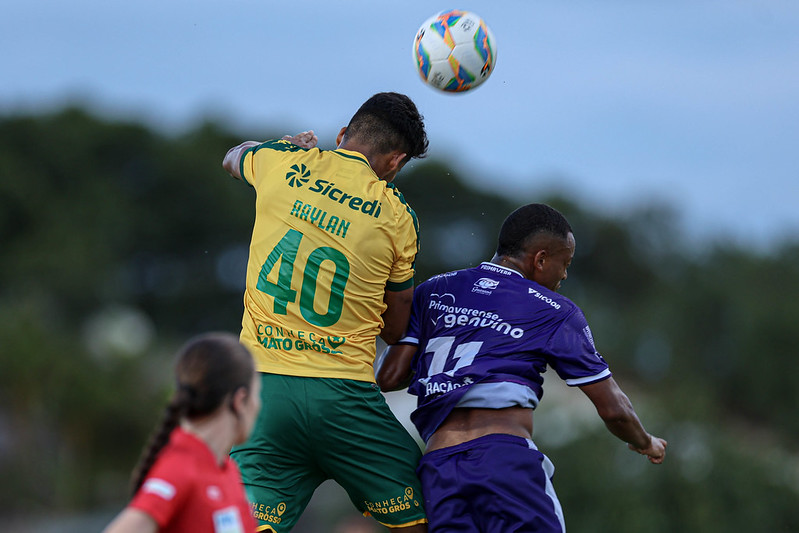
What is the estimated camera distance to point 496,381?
596 cm

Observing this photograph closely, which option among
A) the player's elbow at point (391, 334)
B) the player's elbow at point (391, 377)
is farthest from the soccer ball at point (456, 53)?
the player's elbow at point (391, 377)

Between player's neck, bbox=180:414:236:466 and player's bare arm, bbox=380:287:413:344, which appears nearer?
player's neck, bbox=180:414:236:466

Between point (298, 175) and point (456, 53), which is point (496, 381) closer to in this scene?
point (298, 175)

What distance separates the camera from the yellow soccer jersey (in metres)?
5.78

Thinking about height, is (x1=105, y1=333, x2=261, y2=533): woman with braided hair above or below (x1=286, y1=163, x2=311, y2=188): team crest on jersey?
below

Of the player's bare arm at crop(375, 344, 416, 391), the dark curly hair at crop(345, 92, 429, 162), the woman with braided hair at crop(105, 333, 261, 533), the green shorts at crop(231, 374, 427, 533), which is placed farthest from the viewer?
the player's bare arm at crop(375, 344, 416, 391)

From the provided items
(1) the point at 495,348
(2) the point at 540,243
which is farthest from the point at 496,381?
(2) the point at 540,243

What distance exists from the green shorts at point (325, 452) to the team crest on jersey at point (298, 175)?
44.3 inches

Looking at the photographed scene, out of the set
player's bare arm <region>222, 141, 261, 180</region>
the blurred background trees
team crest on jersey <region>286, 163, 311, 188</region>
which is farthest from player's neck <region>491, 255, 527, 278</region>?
the blurred background trees

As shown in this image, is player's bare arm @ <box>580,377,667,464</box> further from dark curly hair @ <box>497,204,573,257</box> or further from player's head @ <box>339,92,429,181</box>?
player's head @ <box>339,92,429,181</box>

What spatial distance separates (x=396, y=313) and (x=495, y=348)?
0.63 m

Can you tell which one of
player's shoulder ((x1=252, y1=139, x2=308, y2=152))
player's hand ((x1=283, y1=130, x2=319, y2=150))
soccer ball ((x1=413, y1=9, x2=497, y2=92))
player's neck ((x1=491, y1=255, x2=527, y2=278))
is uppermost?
soccer ball ((x1=413, y1=9, x2=497, y2=92))

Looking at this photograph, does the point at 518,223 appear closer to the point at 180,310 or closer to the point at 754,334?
the point at 754,334

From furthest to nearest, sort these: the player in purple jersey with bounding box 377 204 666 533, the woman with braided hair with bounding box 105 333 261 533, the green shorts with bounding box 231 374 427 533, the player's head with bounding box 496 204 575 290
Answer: the player's head with bounding box 496 204 575 290 < the player in purple jersey with bounding box 377 204 666 533 < the green shorts with bounding box 231 374 427 533 < the woman with braided hair with bounding box 105 333 261 533
